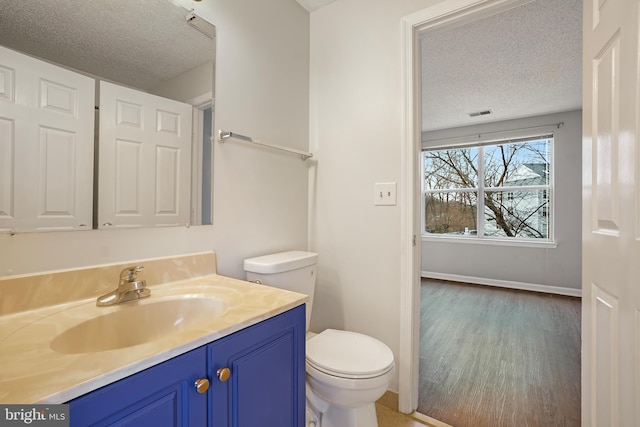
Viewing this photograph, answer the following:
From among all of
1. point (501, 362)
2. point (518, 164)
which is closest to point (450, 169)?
point (518, 164)

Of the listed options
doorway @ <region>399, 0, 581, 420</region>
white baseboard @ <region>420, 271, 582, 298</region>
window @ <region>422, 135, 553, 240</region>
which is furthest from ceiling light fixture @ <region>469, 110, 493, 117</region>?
doorway @ <region>399, 0, 581, 420</region>

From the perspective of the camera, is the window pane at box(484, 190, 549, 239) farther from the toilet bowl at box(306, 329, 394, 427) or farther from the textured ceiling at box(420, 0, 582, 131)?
the toilet bowl at box(306, 329, 394, 427)

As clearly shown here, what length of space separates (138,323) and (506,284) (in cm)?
445

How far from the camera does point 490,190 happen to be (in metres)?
4.20

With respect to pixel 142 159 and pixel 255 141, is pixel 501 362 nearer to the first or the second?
pixel 255 141

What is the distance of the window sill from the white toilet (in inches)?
139

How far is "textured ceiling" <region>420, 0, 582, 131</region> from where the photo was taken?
6.32 feet

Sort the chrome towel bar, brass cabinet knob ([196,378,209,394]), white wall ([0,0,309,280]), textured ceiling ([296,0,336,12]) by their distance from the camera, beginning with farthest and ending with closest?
textured ceiling ([296,0,336,12]), the chrome towel bar, white wall ([0,0,309,280]), brass cabinet knob ([196,378,209,394])

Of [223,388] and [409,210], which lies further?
[409,210]

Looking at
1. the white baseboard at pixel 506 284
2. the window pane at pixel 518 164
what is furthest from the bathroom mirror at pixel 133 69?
the window pane at pixel 518 164

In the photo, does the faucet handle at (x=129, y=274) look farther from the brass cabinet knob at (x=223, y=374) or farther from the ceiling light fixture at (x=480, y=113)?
the ceiling light fixture at (x=480, y=113)

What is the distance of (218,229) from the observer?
1.36 m

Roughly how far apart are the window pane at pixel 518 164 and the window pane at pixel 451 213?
0.39 metres

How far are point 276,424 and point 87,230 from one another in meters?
0.88
